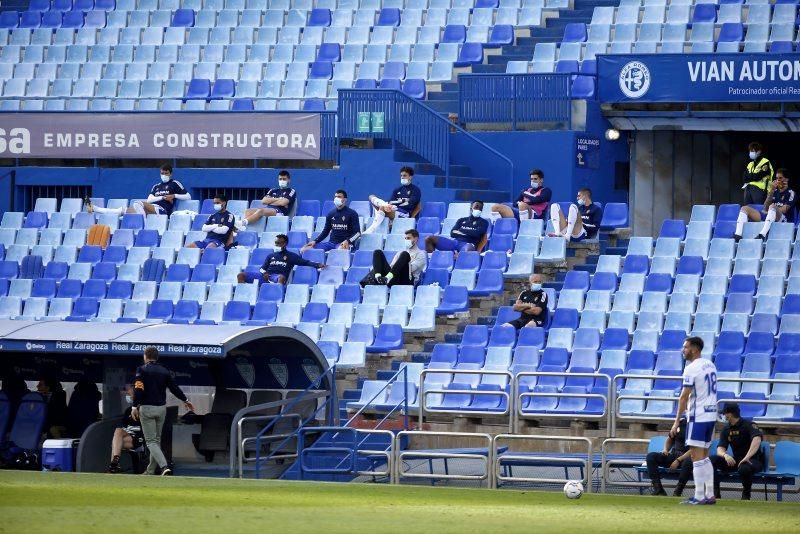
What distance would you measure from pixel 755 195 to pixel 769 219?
1190 millimetres

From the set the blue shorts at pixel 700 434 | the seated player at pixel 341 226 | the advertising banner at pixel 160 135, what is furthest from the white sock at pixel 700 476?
the advertising banner at pixel 160 135

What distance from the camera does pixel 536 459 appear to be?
17.6 m

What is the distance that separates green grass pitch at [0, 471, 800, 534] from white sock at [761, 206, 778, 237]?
7.29 meters

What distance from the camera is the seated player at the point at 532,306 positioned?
73.3 feet

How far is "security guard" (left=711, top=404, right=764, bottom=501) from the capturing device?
16844 mm

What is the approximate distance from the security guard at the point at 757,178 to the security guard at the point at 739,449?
25.5ft

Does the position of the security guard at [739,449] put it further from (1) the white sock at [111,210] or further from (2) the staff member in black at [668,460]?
(1) the white sock at [111,210]

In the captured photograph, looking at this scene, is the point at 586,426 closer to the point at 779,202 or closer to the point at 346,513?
the point at 779,202

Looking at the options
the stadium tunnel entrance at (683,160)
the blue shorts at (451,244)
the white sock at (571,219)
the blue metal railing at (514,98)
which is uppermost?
the blue metal railing at (514,98)

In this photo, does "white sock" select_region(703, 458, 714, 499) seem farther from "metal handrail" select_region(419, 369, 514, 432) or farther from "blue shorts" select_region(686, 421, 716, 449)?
"metal handrail" select_region(419, 369, 514, 432)

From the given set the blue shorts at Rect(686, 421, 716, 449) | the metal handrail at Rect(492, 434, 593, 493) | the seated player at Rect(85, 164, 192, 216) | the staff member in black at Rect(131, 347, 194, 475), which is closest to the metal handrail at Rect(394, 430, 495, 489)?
the metal handrail at Rect(492, 434, 593, 493)

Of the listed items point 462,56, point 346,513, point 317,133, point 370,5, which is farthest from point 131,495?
point 370,5

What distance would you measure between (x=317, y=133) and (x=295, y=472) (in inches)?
384

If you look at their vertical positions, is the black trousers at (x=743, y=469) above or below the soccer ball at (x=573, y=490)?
above
